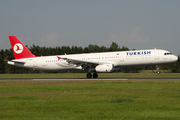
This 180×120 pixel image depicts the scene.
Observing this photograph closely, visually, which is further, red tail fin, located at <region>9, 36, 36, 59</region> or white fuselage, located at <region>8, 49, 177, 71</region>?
red tail fin, located at <region>9, 36, 36, 59</region>

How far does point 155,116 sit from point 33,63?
35.8m

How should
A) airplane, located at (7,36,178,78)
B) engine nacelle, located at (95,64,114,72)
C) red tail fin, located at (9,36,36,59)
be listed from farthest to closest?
1. red tail fin, located at (9,36,36,59)
2. airplane, located at (7,36,178,78)
3. engine nacelle, located at (95,64,114,72)

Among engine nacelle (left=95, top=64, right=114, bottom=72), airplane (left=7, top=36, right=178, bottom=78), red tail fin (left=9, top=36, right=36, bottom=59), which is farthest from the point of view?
red tail fin (left=9, top=36, right=36, bottom=59)

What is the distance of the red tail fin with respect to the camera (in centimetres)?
4453

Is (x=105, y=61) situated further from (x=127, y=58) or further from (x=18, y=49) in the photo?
(x=18, y=49)

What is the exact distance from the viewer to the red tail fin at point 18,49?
44.5 metres

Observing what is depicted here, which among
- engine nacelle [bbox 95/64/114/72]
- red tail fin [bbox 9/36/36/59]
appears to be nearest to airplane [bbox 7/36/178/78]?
engine nacelle [bbox 95/64/114/72]

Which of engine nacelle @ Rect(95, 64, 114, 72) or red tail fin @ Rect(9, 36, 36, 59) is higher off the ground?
red tail fin @ Rect(9, 36, 36, 59)

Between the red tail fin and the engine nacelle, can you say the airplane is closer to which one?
the engine nacelle

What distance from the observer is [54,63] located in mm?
42656

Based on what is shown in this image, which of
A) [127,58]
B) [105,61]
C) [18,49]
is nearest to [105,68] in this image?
[105,61]

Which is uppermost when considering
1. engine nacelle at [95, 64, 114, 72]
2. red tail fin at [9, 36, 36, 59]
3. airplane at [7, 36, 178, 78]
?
red tail fin at [9, 36, 36, 59]

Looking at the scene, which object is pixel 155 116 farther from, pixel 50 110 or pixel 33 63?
pixel 33 63

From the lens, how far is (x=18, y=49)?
44.7 m
